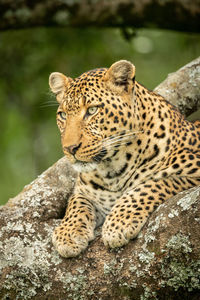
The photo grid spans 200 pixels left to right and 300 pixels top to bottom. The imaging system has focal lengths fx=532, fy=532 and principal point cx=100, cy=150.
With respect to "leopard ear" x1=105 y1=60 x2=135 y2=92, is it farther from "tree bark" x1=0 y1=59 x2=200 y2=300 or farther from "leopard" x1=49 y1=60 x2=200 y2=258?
"tree bark" x1=0 y1=59 x2=200 y2=300

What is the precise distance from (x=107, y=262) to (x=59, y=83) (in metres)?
2.89

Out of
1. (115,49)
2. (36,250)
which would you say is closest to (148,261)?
(36,250)

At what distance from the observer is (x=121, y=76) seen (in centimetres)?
695

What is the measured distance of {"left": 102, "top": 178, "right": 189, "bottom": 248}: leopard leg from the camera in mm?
5883

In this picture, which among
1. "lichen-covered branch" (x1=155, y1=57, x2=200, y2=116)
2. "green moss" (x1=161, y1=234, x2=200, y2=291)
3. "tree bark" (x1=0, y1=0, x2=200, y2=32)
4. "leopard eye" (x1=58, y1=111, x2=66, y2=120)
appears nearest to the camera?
"green moss" (x1=161, y1=234, x2=200, y2=291)

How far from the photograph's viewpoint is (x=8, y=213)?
6930 millimetres

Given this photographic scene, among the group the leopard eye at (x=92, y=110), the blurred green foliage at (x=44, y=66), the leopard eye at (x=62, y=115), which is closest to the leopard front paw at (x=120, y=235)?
the leopard eye at (x=92, y=110)

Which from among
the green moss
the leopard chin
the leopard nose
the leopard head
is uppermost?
the leopard head

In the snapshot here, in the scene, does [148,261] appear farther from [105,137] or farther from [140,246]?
[105,137]

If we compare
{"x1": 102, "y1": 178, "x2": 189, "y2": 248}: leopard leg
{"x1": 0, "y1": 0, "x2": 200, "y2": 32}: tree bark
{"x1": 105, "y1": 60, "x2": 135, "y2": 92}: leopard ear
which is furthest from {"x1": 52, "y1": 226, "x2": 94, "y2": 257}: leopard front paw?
{"x1": 0, "y1": 0, "x2": 200, "y2": 32}: tree bark

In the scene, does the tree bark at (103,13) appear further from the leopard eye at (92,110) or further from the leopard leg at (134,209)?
the leopard leg at (134,209)

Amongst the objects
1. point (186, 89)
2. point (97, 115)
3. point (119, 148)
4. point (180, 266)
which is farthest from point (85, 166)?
point (186, 89)

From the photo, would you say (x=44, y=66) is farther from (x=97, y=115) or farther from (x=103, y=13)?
(x=97, y=115)

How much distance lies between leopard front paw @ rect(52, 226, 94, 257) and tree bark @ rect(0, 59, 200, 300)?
9cm
